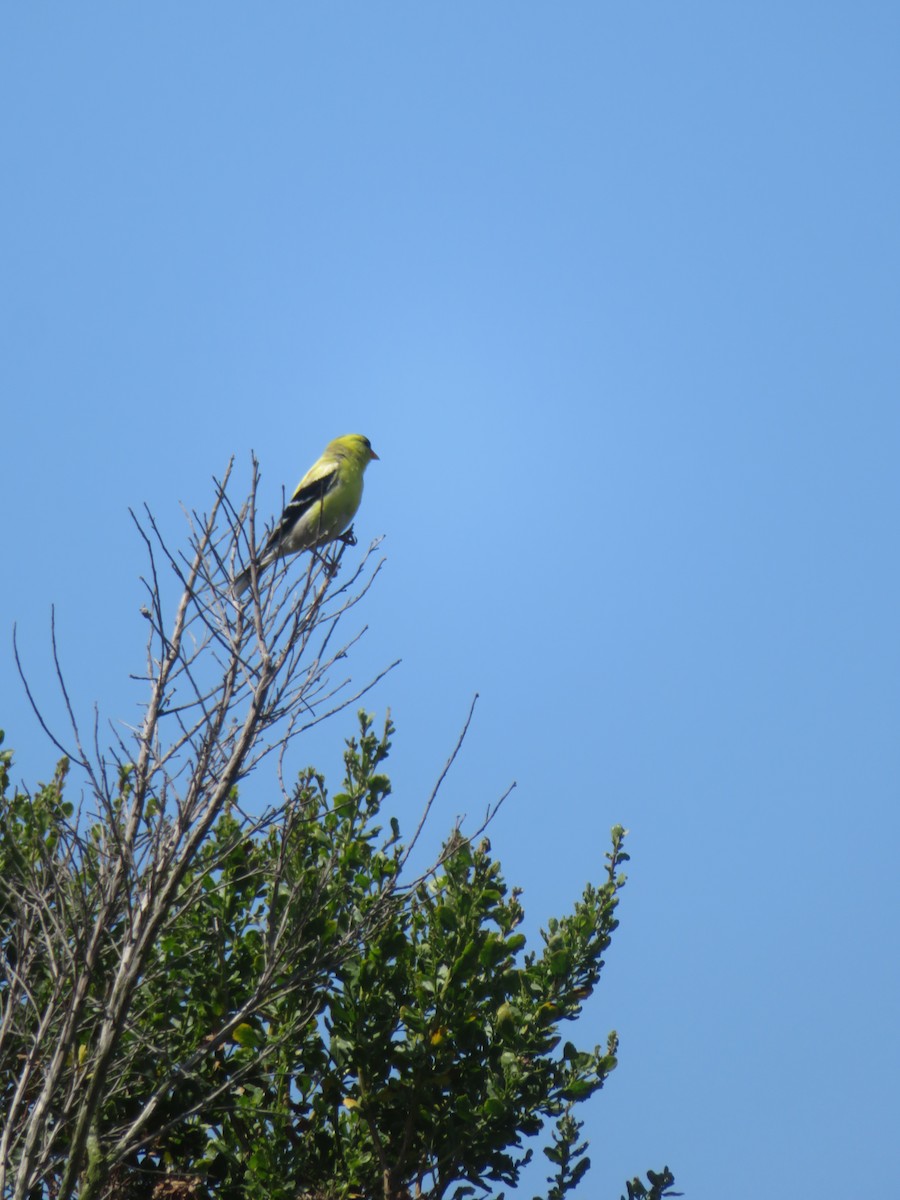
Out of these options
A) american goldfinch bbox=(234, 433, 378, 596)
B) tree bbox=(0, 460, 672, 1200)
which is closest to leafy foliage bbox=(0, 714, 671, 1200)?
tree bbox=(0, 460, 672, 1200)

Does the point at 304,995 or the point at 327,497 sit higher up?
the point at 327,497

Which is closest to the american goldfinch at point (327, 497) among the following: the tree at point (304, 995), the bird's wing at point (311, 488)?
the bird's wing at point (311, 488)

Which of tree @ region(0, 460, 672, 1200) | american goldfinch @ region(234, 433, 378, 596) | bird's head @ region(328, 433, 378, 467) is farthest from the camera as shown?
bird's head @ region(328, 433, 378, 467)

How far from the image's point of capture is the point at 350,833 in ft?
26.2

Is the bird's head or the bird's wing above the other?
the bird's head

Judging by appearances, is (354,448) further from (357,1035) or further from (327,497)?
(357,1035)

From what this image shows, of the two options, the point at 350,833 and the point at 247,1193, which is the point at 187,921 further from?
the point at 247,1193

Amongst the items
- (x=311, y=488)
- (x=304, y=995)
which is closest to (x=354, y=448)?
(x=311, y=488)

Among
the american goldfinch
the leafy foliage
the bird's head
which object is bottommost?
the leafy foliage

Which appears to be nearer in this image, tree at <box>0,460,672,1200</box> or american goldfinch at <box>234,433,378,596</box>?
tree at <box>0,460,672,1200</box>

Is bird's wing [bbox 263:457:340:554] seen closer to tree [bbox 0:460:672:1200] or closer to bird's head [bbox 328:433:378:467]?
bird's head [bbox 328:433:378:467]

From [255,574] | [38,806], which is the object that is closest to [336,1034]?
[38,806]

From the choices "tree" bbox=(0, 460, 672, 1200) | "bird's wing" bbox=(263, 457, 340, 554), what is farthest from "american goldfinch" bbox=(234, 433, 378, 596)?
"tree" bbox=(0, 460, 672, 1200)

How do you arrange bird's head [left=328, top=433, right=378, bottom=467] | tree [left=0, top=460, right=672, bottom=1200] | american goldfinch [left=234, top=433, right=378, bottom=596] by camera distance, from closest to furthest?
tree [left=0, top=460, right=672, bottom=1200]
american goldfinch [left=234, top=433, right=378, bottom=596]
bird's head [left=328, top=433, right=378, bottom=467]
